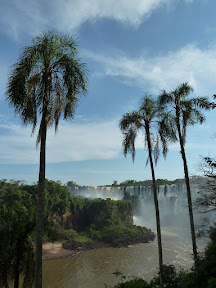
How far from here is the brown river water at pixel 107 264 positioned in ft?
90.8

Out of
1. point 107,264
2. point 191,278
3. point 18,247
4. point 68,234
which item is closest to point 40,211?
point 18,247

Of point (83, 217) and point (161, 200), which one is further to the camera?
point (161, 200)

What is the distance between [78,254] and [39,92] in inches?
1632

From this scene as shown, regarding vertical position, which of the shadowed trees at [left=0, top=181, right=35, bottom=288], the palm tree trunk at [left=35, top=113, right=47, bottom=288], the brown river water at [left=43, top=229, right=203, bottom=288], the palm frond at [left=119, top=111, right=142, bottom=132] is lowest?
the brown river water at [left=43, top=229, right=203, bottom=288]

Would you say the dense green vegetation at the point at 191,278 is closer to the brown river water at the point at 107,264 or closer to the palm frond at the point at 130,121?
the palm frond at the point at 130,121

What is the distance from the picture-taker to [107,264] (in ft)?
115

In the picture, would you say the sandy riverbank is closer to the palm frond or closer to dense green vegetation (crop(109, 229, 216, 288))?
dense green vegetation (crop(109, 229, 216, 288))

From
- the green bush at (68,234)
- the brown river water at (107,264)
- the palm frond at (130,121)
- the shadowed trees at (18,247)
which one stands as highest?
the palm frond at (130,121)

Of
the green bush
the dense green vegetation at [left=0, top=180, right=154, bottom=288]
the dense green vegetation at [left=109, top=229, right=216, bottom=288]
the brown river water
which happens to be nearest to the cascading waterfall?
the dense green vegetation at [left=0, top=180, right=154, bottom=288]

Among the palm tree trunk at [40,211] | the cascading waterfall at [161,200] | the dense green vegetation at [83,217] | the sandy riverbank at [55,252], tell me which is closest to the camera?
the palm tree trunk at [40,211]

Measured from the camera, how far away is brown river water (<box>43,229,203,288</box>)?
27672 millimetres

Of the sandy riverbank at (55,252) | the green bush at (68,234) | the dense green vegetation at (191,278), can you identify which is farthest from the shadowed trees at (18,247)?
the green bush at (68,234)

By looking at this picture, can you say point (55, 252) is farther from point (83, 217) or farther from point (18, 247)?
point (18, 247)

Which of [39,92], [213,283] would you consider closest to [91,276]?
[213,283]
